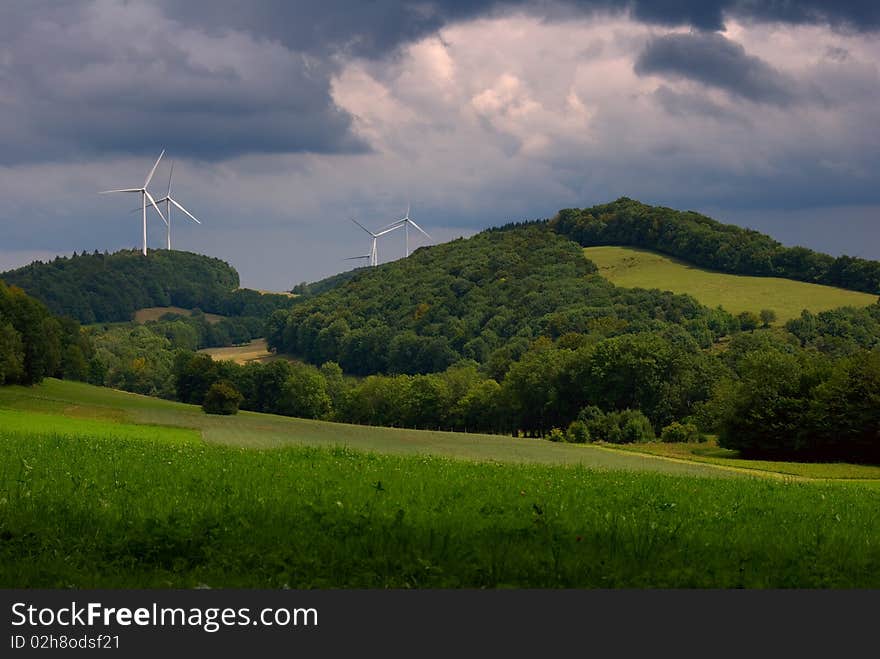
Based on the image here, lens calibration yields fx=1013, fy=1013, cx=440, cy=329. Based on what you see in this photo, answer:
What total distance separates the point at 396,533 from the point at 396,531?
0.11m

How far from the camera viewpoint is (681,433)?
11375 cm

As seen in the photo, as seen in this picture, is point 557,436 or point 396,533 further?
point 557,436

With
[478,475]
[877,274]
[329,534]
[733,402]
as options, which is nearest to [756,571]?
[329,534]

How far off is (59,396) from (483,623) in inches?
4499

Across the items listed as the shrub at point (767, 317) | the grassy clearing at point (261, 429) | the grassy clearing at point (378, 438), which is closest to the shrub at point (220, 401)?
the grassy clearing at point (261, 429)

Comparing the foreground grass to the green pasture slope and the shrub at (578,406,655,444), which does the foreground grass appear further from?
the shrub at (578,406,655,444)

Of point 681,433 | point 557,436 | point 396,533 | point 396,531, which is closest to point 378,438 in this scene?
point 557,436

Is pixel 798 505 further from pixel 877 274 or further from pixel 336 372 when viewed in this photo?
pixel 877 274

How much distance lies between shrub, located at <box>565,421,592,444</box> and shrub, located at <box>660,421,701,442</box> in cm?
910

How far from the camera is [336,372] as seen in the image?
196m

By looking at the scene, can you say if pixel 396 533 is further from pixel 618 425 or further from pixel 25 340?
pixel 25 340

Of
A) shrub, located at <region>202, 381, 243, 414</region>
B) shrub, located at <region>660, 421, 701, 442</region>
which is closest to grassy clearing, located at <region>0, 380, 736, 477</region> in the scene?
shrub, located at <region>202, 381, 243, 414</region>

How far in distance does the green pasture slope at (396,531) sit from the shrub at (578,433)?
3710 inches

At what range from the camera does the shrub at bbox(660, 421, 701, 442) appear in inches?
4446
